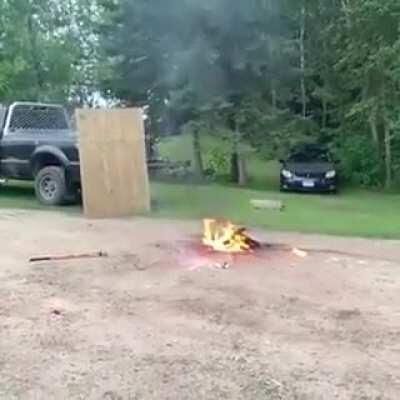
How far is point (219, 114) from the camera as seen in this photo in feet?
55.0

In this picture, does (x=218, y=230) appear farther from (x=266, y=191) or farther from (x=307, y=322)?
(x=266, y=191)

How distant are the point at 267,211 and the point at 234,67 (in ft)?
9.56

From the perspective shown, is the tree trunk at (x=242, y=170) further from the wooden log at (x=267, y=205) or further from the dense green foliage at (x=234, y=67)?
the wooden log at (x=267, y=205)

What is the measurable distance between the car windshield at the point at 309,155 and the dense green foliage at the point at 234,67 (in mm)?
316

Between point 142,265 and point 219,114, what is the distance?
32.8 ft

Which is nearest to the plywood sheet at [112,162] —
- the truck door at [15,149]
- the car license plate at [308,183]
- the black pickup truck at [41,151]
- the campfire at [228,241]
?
the black pickup truck at [41,151]

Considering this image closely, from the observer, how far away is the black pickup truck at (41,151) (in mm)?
12398

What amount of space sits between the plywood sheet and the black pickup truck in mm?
798

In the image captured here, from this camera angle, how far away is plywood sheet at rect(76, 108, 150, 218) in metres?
11.5

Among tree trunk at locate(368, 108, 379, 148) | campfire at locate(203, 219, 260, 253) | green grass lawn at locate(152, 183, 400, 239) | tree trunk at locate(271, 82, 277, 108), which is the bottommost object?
green grass lawn at locate(152, 183, 400, 239)

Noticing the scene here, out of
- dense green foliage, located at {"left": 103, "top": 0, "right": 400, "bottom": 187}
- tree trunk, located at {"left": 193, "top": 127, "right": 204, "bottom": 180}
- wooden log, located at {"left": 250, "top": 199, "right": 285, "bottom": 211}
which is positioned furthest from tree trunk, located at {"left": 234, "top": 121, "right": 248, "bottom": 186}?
wooden log, located at {"left": 250, "top": 199, "right": 285, "bottom": 211}

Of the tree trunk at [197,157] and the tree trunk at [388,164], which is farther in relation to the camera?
the tree trunk at [388,164]

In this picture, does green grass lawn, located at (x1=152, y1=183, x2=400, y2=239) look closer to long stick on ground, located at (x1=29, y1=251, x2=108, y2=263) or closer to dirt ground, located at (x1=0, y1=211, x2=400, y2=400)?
dirt ground, located at (x1=0, y1=211, x2=400, y2=400)

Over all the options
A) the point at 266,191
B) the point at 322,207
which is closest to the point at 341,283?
the point at 322,207
